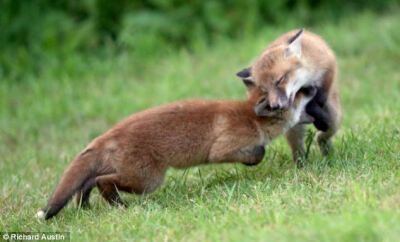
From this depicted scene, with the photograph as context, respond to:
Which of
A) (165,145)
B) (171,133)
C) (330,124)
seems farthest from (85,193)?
(330,124)

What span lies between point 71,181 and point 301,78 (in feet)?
9.65

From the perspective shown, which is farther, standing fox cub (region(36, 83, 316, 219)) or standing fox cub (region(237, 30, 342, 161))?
standing fox cub (region(237, 30, 342, 161))

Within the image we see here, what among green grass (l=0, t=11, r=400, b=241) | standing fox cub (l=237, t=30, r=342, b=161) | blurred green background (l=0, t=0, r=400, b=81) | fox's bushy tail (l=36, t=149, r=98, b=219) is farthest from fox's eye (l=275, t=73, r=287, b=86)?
blurred green background (l=0, t=0, r=400, b=81)

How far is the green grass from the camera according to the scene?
561 centimetres

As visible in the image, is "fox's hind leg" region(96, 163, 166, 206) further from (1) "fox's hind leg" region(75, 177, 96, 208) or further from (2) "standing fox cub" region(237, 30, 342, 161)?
(2) "standing fox cub" region(237, 30, 342, 161)

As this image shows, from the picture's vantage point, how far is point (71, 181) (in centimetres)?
701

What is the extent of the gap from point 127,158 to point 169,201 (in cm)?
65

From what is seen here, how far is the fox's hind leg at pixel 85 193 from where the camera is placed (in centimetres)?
718

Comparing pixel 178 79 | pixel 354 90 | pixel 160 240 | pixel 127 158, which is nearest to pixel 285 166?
pixel 127 158

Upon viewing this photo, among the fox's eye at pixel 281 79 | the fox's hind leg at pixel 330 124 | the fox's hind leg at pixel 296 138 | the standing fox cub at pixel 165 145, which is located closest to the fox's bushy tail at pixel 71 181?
the standing fox cub at pixel 165 145

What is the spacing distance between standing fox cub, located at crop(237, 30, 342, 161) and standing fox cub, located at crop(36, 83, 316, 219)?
0.66 ft

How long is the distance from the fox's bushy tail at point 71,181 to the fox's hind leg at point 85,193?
0.06 metres

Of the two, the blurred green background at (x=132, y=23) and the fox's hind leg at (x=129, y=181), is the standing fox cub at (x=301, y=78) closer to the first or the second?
the fox's hind leg at (x=129, y=181)

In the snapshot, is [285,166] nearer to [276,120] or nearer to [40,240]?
[276,120]
